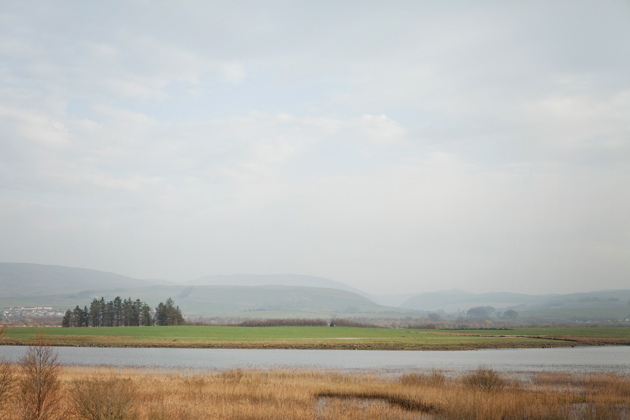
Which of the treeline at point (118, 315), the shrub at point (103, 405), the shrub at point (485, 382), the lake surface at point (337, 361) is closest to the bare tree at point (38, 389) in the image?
the shrub at point (103, 405)

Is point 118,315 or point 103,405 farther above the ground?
point 103,405

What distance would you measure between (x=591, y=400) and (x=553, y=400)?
9.82ft

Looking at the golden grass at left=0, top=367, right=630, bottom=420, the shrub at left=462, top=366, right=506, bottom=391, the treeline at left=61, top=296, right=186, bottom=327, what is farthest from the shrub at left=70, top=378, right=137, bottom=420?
the treeline at left=61, top=296, right=186, bottom=327

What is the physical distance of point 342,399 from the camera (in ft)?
82.4

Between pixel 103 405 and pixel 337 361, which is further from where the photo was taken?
pixel 337 361

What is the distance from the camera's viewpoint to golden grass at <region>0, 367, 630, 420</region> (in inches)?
698

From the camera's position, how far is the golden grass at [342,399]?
17719 millimetres

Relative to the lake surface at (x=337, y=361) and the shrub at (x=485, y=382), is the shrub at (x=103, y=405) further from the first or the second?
the lake surface at (x=337, y=361)

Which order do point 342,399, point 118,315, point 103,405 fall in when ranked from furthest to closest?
point 118,315, point 342,399, point 103,405

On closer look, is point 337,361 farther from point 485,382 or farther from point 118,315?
point 118,315

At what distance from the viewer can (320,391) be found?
26.7 m

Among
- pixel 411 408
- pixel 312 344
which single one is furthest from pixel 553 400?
pixel 312 344

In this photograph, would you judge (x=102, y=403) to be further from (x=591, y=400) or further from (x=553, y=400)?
(x=591, y=400)

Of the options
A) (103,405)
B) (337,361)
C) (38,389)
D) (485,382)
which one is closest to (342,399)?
(485,382)
